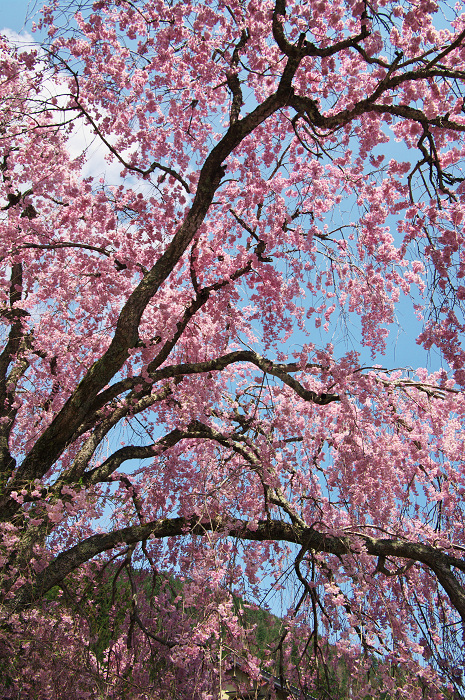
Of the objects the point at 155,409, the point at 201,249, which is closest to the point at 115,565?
the point at 155,409

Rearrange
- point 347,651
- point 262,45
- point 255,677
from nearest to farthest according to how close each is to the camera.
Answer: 1. point 347,651
2. point 255,677
3. point 262,45

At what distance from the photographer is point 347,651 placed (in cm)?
394

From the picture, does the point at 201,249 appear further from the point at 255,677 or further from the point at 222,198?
the point at 255,677

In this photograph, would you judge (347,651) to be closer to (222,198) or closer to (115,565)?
(115,565)

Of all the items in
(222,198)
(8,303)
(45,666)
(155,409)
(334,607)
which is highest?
(222,198)

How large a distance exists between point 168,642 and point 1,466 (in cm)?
328

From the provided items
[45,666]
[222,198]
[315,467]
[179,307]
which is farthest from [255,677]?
[222,198]

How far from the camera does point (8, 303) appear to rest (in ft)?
25.0

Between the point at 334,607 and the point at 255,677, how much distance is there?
0.95 metres

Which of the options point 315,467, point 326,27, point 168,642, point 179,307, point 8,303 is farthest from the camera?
point 8,303

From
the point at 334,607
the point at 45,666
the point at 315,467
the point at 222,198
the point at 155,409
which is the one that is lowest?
the point at 45,666

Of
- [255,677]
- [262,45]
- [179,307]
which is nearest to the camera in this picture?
[255,677]

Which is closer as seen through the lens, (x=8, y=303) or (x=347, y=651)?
(x=347, y=651)

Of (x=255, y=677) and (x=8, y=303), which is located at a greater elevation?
(x=8, y=303)
